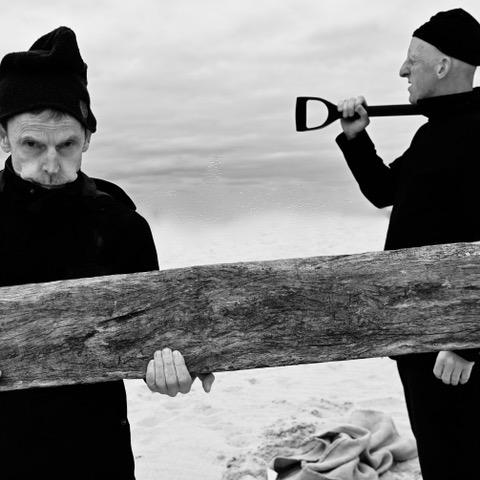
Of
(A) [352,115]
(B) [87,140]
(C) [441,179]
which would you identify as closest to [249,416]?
(A) [352,115]

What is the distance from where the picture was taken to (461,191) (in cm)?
202

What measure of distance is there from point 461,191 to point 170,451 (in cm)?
332

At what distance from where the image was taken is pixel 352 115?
2.47 meters

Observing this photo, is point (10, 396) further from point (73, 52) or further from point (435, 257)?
point (435, 257)

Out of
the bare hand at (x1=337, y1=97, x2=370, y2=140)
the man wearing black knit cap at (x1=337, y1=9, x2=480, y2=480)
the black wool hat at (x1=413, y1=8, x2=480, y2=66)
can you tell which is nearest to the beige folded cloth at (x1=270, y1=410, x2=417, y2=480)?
the man wearing black knit cap at (x1=337, y1=9, x2=480, y2=480)

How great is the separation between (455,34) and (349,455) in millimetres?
2863

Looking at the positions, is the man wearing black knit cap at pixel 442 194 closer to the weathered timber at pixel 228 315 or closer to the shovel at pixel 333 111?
the shovel at pixel 333 111

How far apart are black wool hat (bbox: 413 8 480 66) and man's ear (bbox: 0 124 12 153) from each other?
5.93ft

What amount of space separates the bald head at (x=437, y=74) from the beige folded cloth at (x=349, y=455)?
2.59m

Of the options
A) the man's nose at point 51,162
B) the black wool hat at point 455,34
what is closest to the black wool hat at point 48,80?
the man's nose at point 51,162

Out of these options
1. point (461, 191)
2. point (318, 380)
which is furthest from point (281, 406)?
point (461, 191)

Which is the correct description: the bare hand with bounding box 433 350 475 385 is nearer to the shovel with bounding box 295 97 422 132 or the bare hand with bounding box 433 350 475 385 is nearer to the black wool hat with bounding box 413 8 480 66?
the shovel with bounding box 295 97 422 132

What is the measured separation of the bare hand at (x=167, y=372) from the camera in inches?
60.1

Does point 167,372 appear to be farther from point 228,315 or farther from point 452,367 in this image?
point 452,367
